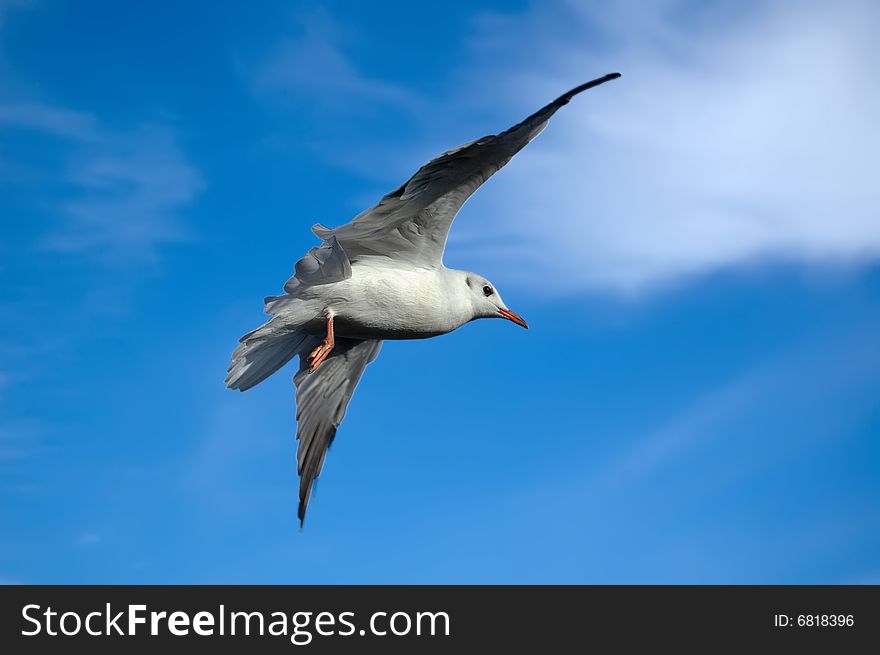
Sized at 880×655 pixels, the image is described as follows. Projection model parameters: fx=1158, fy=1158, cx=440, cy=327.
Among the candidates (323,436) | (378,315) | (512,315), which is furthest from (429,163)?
(323,436)

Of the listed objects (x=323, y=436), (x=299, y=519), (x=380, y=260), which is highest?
(x=380, y=260)

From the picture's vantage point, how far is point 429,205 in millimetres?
11516

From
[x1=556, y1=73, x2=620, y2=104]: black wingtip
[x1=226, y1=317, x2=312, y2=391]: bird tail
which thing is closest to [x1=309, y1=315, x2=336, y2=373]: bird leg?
[x1=226, y1=317, x2=312, y2=391]: bird tail

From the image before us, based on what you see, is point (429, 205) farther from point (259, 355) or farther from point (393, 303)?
point (259, 355)

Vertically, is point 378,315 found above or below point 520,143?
below

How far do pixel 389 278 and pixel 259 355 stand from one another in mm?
1689

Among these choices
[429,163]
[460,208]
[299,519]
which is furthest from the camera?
[299,519]

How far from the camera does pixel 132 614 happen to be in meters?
12.1

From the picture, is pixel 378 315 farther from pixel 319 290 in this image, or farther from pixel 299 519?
pixel 299 519

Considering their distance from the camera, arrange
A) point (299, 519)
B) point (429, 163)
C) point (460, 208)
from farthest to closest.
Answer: point (299, 519) → point (460, 208) → point (429, 163)

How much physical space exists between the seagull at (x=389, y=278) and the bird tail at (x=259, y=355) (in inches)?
0.4

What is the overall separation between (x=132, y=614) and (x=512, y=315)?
17.1ft

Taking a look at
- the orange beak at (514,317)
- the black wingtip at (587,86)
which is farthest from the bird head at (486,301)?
the black wingtip at (587,86)

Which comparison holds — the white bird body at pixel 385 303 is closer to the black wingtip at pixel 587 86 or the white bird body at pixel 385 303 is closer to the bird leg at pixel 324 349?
the bird leg at pixel 324 349
